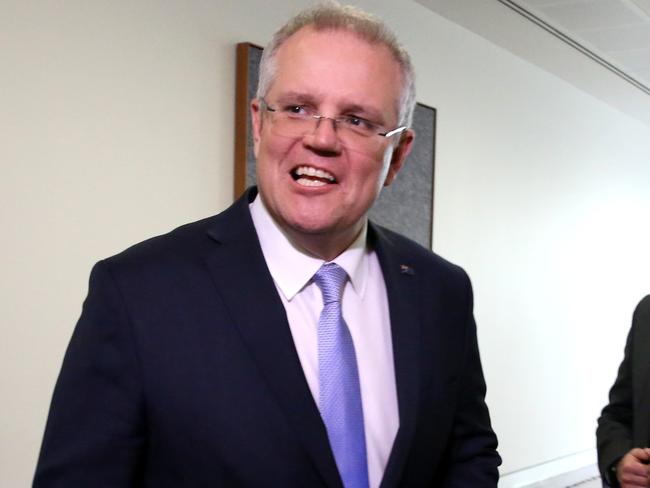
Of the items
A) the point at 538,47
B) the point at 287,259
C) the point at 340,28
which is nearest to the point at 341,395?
the point at 287,259

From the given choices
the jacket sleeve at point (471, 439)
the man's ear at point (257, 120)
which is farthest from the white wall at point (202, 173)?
the jacket sleeve at point (471, 439)

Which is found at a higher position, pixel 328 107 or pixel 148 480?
pixel 328 107

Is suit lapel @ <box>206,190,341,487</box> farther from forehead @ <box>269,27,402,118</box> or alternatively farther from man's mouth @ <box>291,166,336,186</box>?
forehead @ <box>269,27,402,118</box>

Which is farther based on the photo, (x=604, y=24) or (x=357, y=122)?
(x=604, y=24)

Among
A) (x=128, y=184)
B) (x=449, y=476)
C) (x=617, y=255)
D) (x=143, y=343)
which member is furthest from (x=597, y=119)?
(x=143, y=343)

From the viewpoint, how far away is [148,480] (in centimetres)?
104

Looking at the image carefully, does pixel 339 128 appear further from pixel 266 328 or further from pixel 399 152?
pixel 266 328

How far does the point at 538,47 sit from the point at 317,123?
3.45 m

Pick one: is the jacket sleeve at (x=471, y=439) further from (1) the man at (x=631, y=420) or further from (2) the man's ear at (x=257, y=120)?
(1) the man at (x=631, y=420)

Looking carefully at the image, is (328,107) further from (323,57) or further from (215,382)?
(215,382)

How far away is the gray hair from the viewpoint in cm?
115

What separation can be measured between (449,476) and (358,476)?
25cm

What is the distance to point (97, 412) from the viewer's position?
38.5 inches

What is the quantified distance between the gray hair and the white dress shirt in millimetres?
218
